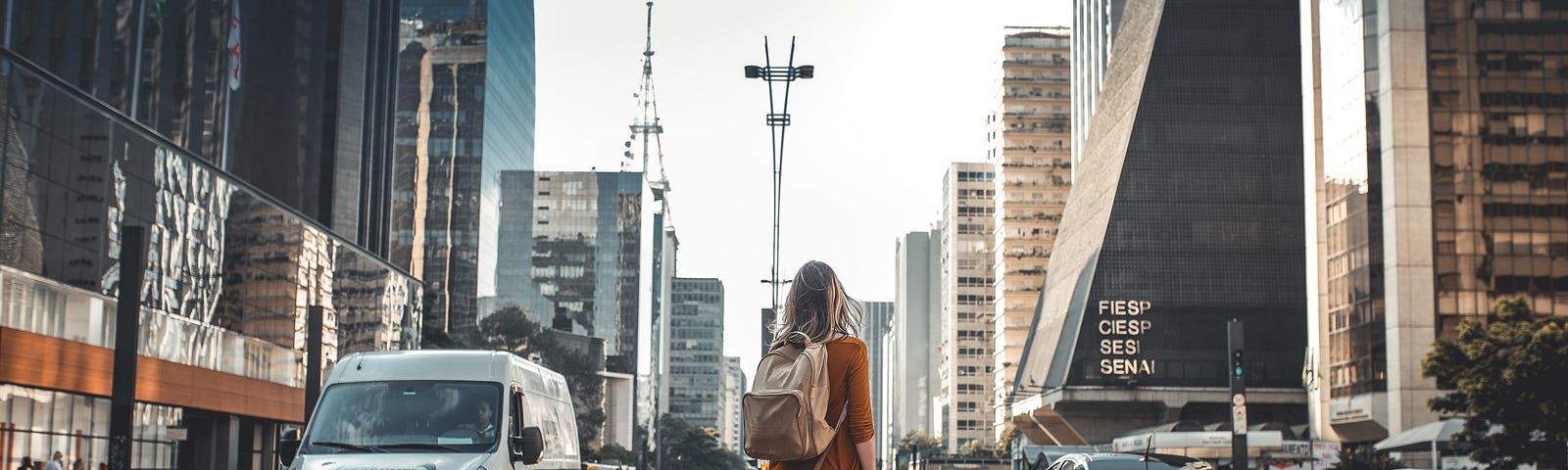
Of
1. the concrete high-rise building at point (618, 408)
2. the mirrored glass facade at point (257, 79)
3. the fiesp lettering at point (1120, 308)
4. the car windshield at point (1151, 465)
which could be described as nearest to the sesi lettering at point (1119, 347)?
the fiesp lettering at point (1120, 308)

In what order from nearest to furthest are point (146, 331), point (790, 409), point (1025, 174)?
point (790, 409), point (146, 331), point (1025, 174)

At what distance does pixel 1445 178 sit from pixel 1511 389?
2692 centimetres

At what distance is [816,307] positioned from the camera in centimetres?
557

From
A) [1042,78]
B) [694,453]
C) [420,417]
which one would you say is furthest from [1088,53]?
[420,417]

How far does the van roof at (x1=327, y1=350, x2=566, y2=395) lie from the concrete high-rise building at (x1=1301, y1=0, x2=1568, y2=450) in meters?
55.6

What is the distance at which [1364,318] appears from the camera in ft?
219

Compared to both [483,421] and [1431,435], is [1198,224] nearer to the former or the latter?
[1431,435]

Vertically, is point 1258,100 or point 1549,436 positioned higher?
point 1258,100

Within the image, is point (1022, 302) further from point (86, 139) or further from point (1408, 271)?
point (86, 139)

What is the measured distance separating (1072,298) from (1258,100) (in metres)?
16.7

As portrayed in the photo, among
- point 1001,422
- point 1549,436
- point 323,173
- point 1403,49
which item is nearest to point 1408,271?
point 1403,49

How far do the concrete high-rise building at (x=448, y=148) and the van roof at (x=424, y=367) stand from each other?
113380 millimetres

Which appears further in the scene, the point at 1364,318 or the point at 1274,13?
the point at 1274,13

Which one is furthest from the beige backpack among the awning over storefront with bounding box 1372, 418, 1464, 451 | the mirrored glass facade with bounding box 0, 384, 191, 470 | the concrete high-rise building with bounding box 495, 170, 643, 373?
the concrete high-rise building with bounding box 495, 170, 643, 373
